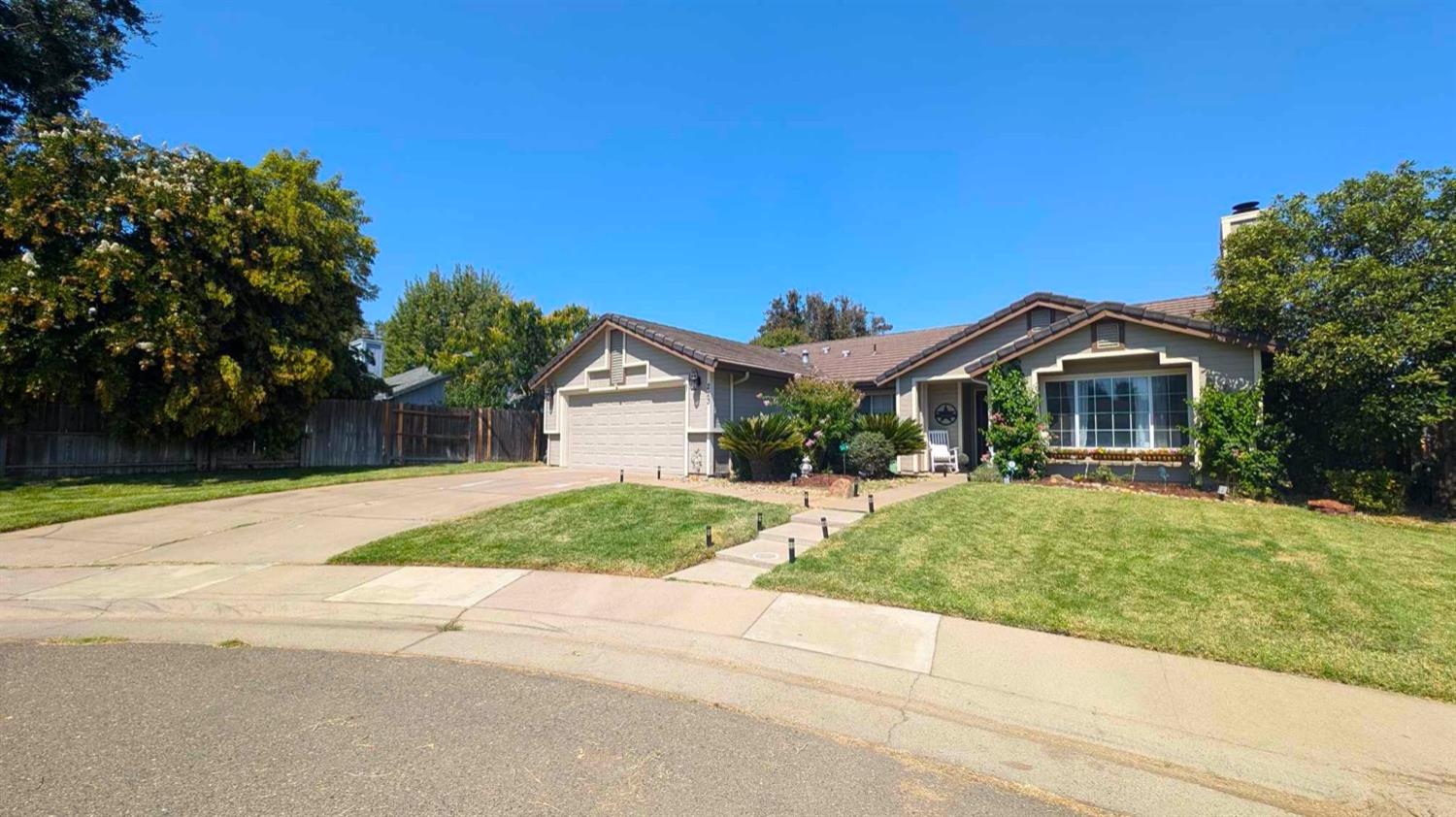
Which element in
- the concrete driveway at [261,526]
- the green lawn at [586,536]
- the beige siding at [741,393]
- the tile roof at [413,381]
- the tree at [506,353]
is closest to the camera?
the green lawn at [586,536]

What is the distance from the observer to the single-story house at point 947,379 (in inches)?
531

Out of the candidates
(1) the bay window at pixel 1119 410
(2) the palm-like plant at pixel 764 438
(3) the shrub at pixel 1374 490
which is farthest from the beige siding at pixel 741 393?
(3) the shrub at pixel 1374 490

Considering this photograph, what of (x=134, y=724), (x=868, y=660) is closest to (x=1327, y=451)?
(x=868, y=660)

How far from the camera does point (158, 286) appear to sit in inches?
591

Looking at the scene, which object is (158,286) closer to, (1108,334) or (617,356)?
(617,356)

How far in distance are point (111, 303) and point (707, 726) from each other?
712 inches

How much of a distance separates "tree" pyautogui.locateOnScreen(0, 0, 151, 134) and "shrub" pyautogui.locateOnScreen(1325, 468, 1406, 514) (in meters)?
30.7

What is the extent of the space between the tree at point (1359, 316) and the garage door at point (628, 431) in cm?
1249

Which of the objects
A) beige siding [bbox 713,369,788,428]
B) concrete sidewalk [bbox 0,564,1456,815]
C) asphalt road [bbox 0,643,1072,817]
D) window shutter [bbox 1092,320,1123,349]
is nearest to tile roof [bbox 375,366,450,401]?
beige siding [bbox 713,369,788,428]

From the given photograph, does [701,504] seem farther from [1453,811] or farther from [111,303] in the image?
[111,303]

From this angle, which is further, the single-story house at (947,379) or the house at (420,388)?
the house at (420,388)

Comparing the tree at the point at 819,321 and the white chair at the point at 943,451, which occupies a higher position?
the tree at the point at 819,321

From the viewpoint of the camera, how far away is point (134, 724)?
3.79 meters

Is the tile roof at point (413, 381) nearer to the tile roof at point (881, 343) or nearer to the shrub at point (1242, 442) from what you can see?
the tile roof at point (881, 343)
